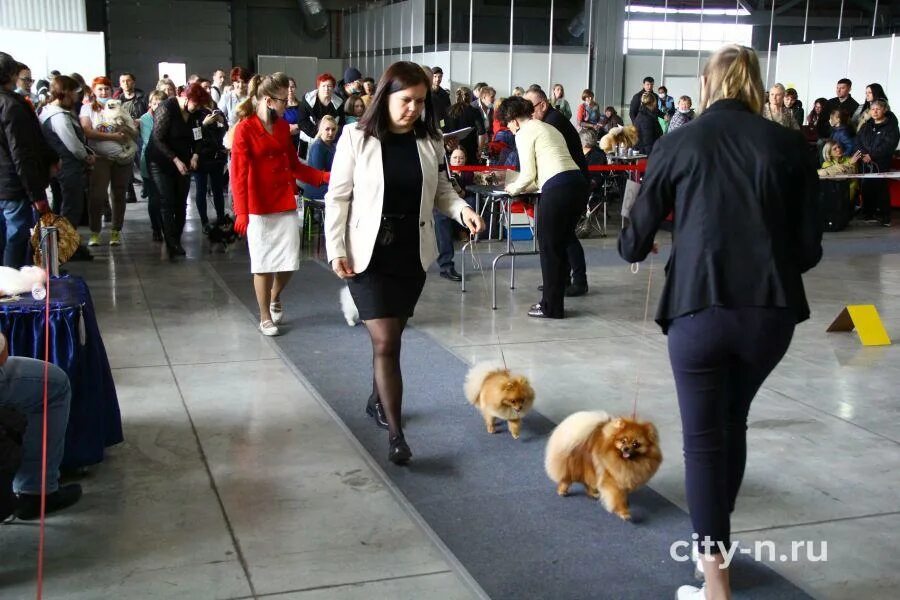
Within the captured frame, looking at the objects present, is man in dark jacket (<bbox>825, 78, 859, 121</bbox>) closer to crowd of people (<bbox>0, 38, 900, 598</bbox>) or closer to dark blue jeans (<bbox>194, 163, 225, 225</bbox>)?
crowd of people (<bbox>0, 38, 900, 598</bbox>)

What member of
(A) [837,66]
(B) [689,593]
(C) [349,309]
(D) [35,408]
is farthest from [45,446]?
(A) [837,66]

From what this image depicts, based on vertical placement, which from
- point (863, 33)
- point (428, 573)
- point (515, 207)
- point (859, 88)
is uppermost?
point (863, 33)

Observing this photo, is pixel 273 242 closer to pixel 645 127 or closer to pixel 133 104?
pixel 133 104

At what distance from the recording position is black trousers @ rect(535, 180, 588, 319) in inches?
255

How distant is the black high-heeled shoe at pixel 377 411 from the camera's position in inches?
173

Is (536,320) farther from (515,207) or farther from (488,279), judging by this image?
(515,207)

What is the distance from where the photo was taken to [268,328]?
6.15 metres

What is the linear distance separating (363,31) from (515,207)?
1721cm

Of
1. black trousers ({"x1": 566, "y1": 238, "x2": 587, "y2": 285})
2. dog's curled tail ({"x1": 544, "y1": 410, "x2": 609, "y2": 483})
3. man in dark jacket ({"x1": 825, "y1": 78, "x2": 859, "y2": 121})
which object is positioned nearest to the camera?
dog's curled tail ({"x1": 544, "y1": 410, "x2": 609, "y2": 483})

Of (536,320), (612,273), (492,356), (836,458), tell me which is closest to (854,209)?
(612,273)

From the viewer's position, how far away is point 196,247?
988 cm

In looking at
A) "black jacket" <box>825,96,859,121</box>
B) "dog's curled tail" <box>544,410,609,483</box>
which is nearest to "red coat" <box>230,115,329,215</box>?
"dog's curled tail" <box>544,410,609,483</box>

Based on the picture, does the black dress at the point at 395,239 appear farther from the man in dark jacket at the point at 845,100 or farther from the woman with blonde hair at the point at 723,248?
the man in dark jacket at the point at 845,100

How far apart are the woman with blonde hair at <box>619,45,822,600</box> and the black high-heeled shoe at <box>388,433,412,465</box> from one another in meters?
1.53
